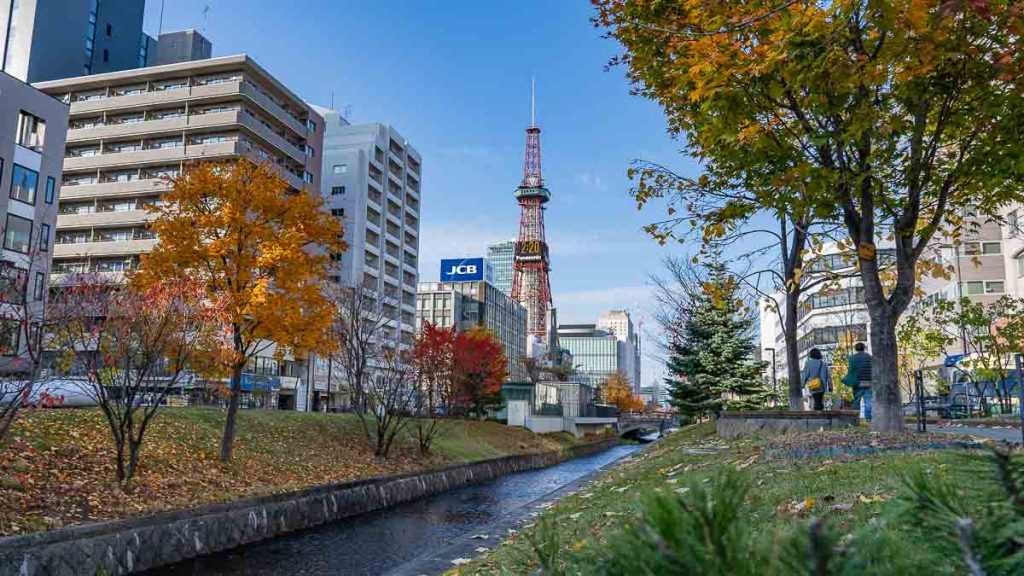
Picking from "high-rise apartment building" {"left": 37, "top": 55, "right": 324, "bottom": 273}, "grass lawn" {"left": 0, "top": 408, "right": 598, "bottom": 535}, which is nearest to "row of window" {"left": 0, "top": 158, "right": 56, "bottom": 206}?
"high-rise apartment building" {"left": 37, "top": 55, "right": 324, "bottom": 273}

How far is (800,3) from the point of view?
7727mm

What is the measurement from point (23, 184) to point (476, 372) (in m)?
28.0

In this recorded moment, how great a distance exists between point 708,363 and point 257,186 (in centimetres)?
2278

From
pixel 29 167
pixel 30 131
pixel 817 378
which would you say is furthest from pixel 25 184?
pixel 817 378

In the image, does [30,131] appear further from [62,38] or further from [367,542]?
[367,542]

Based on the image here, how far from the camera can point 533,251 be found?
147875 mm

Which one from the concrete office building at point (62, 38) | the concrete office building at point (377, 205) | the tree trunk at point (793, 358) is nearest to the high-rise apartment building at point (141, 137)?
the concrete office building at point (62, 38)

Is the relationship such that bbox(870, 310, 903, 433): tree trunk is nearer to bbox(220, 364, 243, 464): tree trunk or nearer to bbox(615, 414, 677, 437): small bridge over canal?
bbox(220, 364, 243, 464): tree trunk

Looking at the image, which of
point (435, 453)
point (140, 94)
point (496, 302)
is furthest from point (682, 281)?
point (496, 302)

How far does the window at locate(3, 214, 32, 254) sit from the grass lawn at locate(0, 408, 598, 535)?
69.9 feet

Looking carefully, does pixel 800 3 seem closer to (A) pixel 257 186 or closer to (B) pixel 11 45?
(A) pixel 257 186

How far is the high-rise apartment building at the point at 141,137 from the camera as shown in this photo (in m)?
53.2

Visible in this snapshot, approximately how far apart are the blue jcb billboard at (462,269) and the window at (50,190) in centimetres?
6664

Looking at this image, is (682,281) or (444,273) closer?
(682,281)
